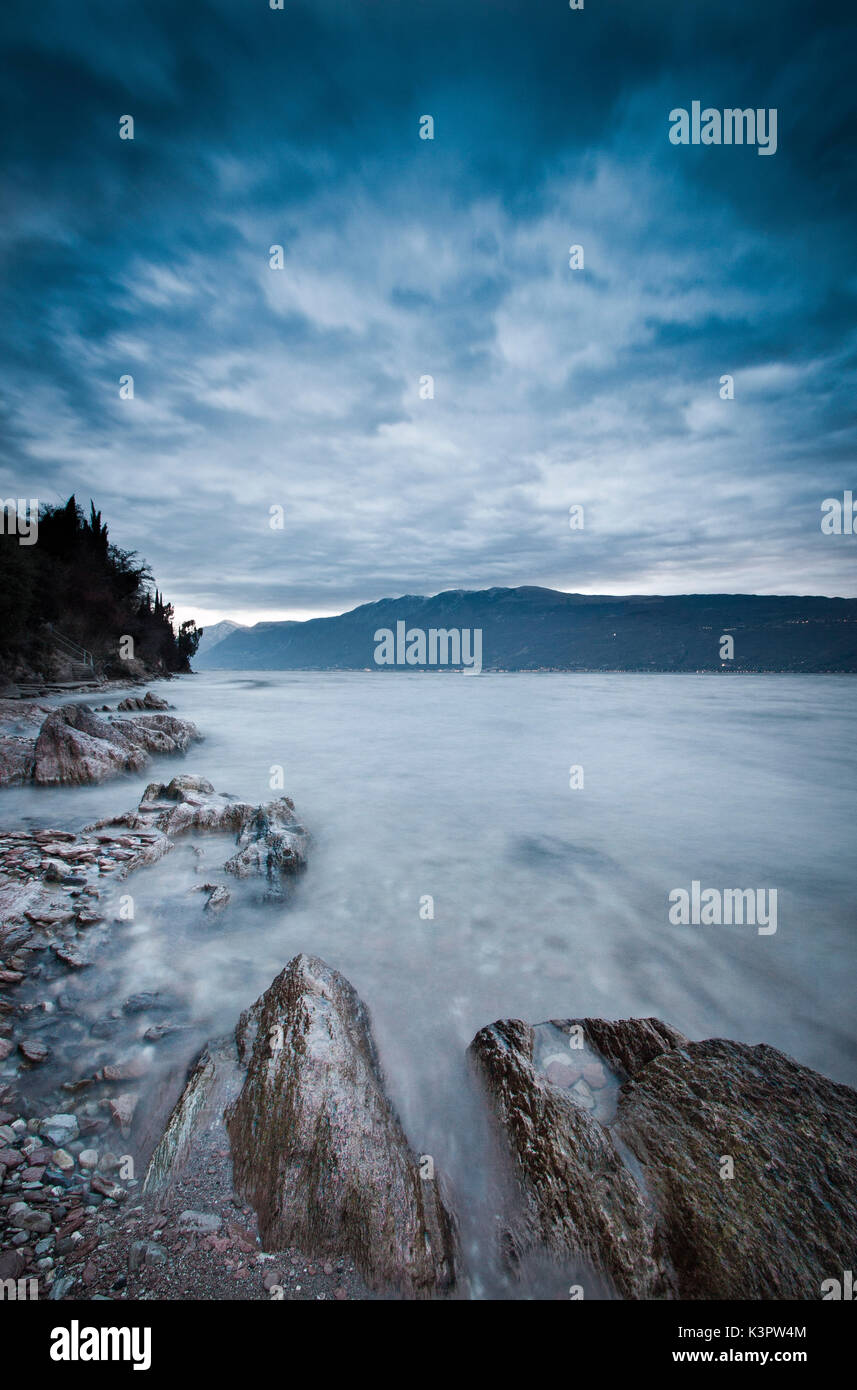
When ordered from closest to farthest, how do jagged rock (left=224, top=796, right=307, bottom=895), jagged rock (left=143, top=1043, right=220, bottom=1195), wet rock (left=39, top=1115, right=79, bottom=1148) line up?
jagged rock (left=143, top=1043, right=220, bottom=1195)
wet rock (left=39, top=1115, right=79, bottom=1148)
jagged rock (left=224, top=796, right=307, bottom=895)

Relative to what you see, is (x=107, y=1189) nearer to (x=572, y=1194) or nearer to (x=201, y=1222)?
(x=201, y=1222)

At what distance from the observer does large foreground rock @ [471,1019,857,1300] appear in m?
2.05

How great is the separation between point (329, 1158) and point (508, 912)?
3.60 m

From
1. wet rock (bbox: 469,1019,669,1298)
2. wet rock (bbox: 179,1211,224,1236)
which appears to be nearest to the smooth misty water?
wet rock (bbox: 469,1019,669,1298)

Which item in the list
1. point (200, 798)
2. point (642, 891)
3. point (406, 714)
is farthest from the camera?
point (406, 714)

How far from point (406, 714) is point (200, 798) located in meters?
21.9

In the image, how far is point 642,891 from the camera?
6.26 metres

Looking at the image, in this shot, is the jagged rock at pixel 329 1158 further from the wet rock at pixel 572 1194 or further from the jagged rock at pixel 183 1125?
the wet rock at pixel 572 1194

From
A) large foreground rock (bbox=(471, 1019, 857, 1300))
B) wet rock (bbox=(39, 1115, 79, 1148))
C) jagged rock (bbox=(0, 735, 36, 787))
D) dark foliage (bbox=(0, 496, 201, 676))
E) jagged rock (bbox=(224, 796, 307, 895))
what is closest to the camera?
large foreground rock (bbox=(471, 1019, 857, 1300))

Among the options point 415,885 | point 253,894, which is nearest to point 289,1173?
point 253,894

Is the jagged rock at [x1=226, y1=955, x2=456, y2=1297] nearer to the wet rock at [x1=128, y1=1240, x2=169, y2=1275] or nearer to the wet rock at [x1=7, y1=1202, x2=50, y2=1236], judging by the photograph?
the wet rock at [x1=128, y1=1240, x2=169, y2=1275]

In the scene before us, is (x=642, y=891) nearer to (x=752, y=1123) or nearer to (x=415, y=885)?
(x=415, y=885)

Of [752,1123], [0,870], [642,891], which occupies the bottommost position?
[642,891]

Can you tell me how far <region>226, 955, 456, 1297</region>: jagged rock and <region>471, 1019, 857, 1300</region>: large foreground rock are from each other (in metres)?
0.50
